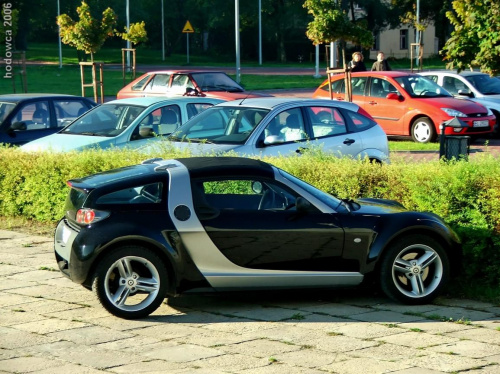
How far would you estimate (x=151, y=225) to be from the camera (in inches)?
323

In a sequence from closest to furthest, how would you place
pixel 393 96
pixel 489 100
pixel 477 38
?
pixel 477 38, pixel 393 96, pixel 489 100

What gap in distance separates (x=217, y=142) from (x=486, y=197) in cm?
511

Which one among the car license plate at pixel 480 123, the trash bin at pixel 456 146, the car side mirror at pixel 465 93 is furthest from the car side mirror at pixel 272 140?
the car side mirror at pixel 465 93

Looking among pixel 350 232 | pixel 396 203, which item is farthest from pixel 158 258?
pixel 396 203

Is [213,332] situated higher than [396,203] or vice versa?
[396,203]

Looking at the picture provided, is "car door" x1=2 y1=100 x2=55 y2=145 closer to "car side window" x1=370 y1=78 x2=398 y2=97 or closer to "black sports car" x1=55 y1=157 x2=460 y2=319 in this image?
"car side window" x1=370 y1=78 x2=398 y2=97

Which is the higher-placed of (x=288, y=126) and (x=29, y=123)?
(x=288, y=126)

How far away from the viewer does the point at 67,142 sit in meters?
15.3

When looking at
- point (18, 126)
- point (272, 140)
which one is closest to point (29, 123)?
point (18, 126)

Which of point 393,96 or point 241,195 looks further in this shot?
point 393,96

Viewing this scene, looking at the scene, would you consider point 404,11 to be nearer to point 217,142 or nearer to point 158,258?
point 217,142

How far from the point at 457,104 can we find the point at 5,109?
9.99 metres

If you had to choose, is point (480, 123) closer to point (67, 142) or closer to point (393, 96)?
point (393, 96)

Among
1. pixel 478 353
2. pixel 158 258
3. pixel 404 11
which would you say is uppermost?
pixel 404 11
